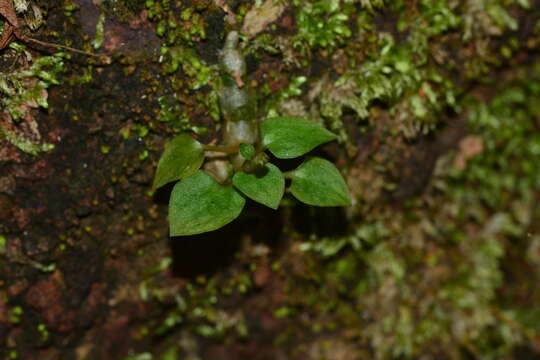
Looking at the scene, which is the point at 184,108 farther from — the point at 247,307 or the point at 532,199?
the point at 532,199

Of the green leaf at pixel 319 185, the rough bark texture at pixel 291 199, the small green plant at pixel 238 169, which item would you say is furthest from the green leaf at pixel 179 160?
the green leaf at pixel 319 185

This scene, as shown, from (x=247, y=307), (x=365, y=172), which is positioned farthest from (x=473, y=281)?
(x=247, y=307)

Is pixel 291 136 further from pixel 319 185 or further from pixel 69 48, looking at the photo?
pixel 69 48

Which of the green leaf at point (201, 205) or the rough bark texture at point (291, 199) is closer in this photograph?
the green leaf at point (201, 205)

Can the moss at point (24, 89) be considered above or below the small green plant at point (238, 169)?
above

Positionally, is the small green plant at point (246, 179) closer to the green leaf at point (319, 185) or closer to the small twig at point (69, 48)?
the green leaf at point (319, 185)

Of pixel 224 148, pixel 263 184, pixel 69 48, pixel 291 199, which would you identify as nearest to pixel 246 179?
pixel 263 184
